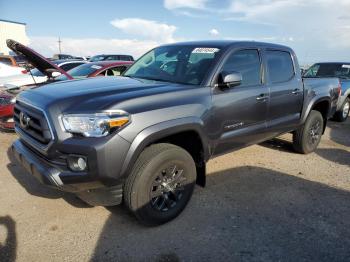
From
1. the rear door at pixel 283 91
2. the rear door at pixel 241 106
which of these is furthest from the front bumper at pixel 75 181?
the rear door at pixel 283 91

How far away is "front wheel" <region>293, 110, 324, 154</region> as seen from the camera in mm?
5719

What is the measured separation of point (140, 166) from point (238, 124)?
1528 millimetres

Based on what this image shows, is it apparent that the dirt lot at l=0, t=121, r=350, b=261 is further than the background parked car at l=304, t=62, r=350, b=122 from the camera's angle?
No

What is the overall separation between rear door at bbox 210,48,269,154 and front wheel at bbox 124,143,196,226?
0.57 metres

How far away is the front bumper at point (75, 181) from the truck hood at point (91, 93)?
50cm

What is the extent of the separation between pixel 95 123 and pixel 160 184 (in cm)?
98

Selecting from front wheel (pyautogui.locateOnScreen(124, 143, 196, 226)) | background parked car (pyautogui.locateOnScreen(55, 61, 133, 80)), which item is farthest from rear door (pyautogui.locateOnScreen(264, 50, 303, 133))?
background parked car (pyautogui.locateOnScreen(55, 61, 133, 80))

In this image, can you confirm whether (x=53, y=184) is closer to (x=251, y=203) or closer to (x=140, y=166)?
(x=140, y=166)

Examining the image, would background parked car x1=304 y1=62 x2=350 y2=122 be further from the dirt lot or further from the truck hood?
the truck hood

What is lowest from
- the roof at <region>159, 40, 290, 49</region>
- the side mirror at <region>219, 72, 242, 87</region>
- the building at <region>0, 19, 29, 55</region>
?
the side mirror at <region>219, 72, 242, 87</region>

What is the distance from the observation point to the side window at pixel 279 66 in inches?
185

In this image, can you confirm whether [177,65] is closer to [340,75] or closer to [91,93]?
[91,93]

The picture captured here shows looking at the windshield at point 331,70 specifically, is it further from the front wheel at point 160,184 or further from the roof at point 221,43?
the front wheel at point 160,184

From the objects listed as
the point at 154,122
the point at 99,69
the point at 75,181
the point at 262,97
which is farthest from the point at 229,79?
the point at 99,69
